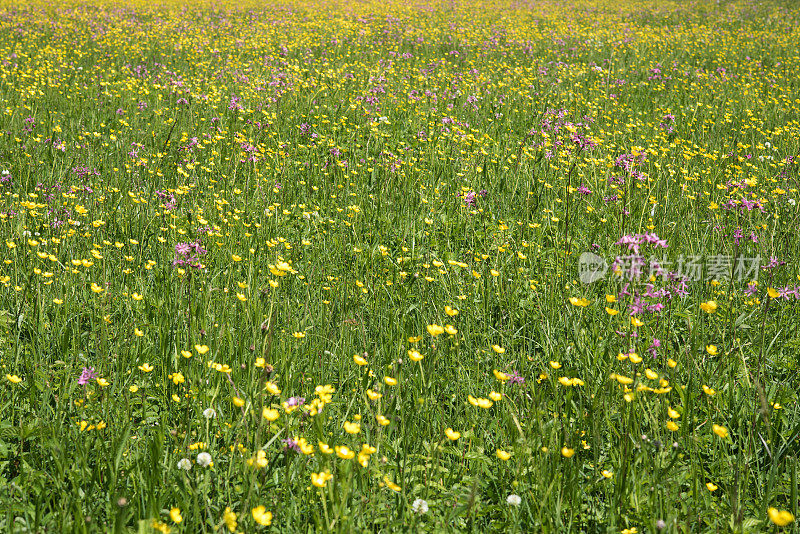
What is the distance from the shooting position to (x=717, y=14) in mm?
17016

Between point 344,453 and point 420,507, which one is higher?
point 344,453

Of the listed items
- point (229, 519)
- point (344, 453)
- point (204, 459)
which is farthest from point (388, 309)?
point (229, 519)

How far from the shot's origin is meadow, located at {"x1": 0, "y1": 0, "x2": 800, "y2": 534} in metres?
1.77

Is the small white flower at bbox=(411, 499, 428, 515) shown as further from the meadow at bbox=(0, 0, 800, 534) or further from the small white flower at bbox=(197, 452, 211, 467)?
the small white flower at bbox=(197, 452, 211, 467)

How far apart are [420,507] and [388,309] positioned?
127cm

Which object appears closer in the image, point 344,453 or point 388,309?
point 344,453

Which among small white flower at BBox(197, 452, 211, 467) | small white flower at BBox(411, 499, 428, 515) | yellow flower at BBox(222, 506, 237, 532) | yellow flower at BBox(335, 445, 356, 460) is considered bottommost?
small white flower at BBox(411, 499, 428, 515)

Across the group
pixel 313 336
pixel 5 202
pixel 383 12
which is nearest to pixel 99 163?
pixel 5 202

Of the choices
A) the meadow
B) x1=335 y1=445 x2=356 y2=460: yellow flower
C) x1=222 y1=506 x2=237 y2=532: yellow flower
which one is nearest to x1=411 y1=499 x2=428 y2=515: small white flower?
the meadow

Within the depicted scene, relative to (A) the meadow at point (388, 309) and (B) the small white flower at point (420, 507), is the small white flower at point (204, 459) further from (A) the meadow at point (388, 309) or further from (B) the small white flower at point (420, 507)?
(B) the small white flower at point (420, 507)

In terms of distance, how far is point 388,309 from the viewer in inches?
113

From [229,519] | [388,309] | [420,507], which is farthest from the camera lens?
[388,309]

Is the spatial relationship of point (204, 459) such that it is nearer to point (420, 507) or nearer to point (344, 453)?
point (344, 453)

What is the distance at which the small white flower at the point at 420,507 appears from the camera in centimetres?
168
